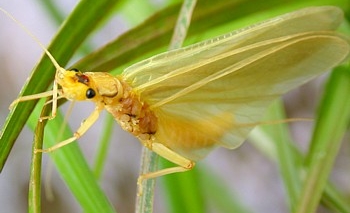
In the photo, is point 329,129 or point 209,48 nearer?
point 209,48

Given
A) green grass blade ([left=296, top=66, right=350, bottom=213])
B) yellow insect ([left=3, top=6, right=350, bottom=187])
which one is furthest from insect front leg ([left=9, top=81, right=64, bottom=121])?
green grass blade ([left=296, top=66, right=350, bottom=213])

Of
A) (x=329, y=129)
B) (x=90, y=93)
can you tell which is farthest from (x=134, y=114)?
(x=329, y=129)

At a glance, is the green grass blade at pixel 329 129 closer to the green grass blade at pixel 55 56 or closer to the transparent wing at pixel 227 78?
the transparent wing at pixel 227 78

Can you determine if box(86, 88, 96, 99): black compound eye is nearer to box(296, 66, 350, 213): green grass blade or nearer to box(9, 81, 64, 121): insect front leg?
box(9, 81, 64, 121): insect front leg

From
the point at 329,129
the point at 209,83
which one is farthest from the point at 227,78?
the point at 329,129

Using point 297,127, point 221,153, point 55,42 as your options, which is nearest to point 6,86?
point 221,153

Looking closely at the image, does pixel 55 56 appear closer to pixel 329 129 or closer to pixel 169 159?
pixel 169 159

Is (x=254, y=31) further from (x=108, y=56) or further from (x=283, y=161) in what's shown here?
(x=283, y=161)

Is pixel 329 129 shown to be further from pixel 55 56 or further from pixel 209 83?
pixel 55 56
